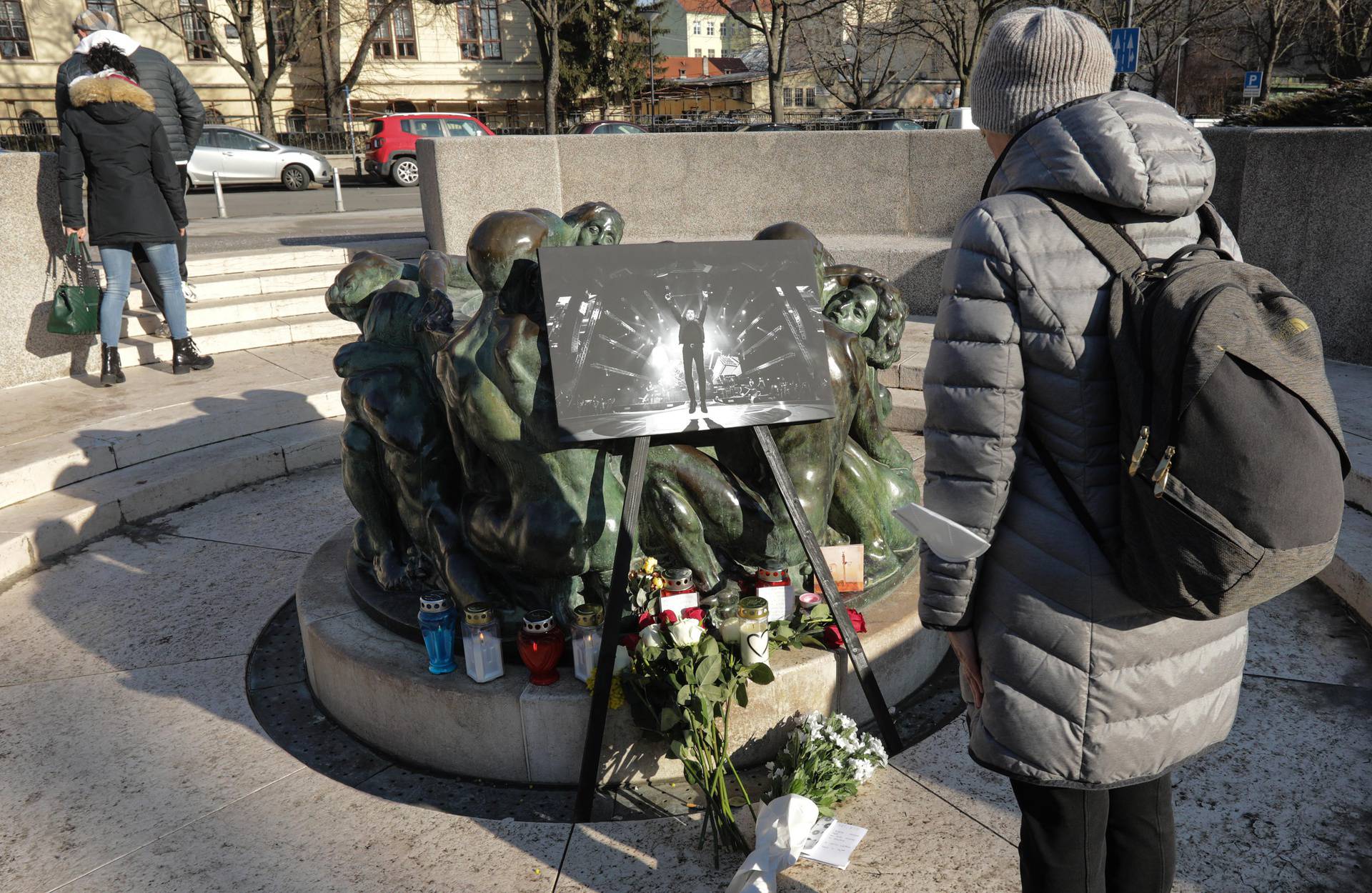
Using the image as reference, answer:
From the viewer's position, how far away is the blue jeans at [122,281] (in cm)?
666

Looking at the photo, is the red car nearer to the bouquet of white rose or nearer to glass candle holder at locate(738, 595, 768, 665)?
glass candle holder at locate(738, 595, 768, 665)

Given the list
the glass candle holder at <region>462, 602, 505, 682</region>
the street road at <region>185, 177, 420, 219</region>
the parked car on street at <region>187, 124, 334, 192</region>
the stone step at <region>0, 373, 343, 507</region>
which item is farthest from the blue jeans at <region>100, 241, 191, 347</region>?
the parked car on street at <region>187, 124, 334, 192</region>

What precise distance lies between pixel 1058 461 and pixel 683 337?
1296 mm

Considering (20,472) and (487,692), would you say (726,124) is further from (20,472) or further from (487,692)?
(487,692)

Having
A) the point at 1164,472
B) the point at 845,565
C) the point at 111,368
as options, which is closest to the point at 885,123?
the point at 111,368

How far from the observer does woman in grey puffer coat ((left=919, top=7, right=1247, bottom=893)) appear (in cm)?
161

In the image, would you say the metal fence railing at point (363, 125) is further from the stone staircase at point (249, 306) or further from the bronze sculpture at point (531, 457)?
the bronze sculpture at point (531, 457)

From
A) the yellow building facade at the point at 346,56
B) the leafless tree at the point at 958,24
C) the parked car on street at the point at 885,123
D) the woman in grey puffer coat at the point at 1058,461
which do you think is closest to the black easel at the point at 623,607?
the woman in grey puffer coat at the point at 1058,461

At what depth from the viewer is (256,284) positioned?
348 inches

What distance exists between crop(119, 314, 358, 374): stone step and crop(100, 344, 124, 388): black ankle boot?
0.36 meters

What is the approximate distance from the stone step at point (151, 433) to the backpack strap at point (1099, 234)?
204 inches

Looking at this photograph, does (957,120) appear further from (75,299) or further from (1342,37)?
(1342,37)

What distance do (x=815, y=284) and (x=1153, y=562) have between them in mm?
1570

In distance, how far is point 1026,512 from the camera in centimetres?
174
